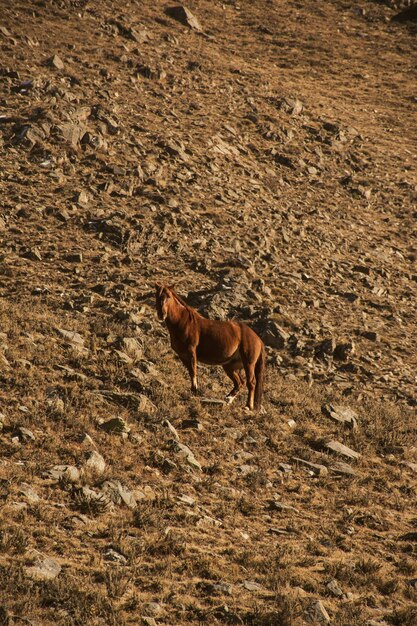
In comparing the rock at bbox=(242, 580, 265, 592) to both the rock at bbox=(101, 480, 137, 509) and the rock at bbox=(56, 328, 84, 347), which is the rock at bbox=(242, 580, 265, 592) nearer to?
the rock at bbox=(101, 480, 137, 509)

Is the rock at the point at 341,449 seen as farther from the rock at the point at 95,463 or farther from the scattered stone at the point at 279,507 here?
the rock at the point at 95,463

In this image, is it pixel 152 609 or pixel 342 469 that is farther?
pixel 342 469

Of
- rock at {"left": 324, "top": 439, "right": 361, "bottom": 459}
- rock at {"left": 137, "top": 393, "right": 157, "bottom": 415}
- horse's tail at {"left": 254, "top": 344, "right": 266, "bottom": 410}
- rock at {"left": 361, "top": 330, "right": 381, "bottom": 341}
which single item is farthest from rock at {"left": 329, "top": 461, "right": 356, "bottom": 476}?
rock at {"left": 361, "top": 330, "right": 381, "bottom": 341}

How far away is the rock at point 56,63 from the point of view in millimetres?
29923

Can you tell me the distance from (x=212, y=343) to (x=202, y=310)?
5.16 metres

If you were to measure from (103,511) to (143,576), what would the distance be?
139 centimetres

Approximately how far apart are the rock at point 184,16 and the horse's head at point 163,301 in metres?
32.2

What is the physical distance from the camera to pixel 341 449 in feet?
43.1

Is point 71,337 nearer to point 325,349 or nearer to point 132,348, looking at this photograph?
point 132,348

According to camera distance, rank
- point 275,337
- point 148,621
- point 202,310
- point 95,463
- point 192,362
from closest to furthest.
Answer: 1. point 148,621
2. point 95,463
3. point 192,362
4. point 275,337
5. point 202,310

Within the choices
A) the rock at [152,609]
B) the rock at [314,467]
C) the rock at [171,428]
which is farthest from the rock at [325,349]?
the rock at [152,609]

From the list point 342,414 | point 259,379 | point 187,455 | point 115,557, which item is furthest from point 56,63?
point 115,557

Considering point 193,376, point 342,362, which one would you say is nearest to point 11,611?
point 193,376

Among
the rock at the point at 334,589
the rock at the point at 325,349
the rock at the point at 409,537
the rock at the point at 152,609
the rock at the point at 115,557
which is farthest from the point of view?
the rock at the point at 325,349
